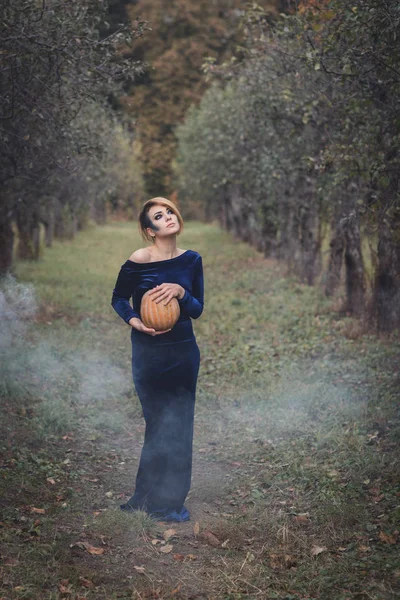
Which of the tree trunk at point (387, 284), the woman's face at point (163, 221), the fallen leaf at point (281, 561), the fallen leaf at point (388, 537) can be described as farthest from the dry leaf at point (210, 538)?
the tree trunk at point (387, 284)

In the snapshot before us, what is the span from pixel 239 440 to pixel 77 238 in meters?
32.1

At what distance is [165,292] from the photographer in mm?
5699

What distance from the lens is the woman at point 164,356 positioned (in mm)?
5859

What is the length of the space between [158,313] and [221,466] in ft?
8.08

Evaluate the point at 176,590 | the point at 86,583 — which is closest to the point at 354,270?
the point at 176,590

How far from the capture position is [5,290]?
1214 centimetres

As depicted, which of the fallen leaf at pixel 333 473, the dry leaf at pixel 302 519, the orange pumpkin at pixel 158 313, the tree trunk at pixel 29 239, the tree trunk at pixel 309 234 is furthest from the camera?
the tree trunk at pixel 29 239

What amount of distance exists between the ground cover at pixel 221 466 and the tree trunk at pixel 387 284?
0.42 meters

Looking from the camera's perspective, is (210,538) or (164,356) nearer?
(210,538)

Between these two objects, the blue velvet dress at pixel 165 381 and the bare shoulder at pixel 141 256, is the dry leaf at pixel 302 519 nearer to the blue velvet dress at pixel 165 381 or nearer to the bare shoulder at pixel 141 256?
the blue velvet dress at pixel 165 381

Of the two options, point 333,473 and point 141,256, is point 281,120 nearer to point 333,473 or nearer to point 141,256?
point 333,473

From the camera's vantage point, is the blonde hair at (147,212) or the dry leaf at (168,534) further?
the blonde hair at (147,212)

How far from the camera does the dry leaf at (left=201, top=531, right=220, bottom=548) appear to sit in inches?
220

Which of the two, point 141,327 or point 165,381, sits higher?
point 141,327
